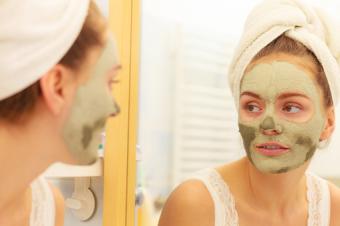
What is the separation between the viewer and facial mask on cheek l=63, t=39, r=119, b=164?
0.56m

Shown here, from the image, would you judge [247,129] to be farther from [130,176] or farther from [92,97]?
[92,97]

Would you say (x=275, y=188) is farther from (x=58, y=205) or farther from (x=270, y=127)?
(x=58, y=205)

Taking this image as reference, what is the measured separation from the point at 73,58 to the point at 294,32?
44 cm

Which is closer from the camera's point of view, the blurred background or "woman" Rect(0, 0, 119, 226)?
"woman" Rect(0, 0, 119, 226)

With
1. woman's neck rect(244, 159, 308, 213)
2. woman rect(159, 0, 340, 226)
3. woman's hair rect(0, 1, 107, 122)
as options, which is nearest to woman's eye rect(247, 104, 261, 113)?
woman rect(159, 0, 340, 226)

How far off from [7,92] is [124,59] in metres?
0.32

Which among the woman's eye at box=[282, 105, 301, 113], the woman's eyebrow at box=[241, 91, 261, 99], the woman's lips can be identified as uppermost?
the woman's eyebrow at box=[241, 91, 261, 99]

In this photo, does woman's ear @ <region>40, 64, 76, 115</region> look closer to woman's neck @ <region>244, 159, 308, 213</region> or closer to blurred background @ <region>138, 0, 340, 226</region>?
blurred background @ <region>138, 0, 340, 226</region>

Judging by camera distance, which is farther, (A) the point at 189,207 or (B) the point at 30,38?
(A) the point at 189,207

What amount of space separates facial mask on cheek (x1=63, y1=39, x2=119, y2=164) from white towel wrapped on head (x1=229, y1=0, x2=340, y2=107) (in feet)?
1.11

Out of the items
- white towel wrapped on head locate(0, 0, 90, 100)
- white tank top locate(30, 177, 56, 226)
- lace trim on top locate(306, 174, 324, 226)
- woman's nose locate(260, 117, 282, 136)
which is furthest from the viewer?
lace trim on top locate(306, 174, 324, 226)

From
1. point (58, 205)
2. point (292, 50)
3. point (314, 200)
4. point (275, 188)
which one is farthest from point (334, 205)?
point (58, 205)

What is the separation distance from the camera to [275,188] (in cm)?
91

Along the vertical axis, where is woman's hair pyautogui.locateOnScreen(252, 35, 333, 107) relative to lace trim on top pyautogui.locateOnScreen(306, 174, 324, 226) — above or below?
above
